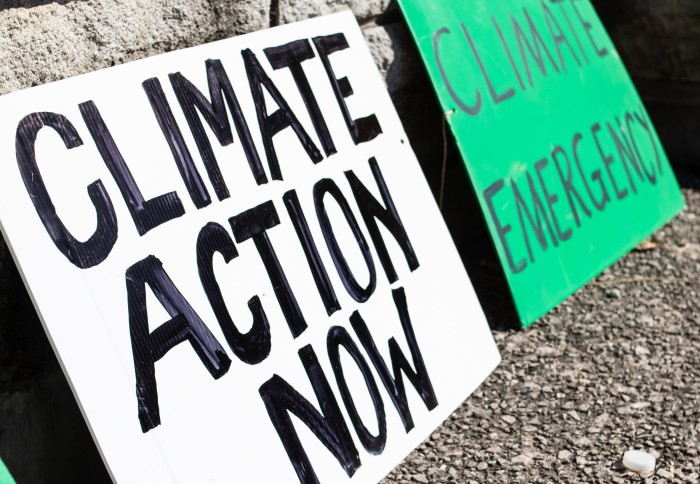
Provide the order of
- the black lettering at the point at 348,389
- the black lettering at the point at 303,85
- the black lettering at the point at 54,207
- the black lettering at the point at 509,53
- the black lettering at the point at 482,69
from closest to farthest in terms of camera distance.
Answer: the black lettering at the point at 54,207, the black lettering at the point at 348,389, the black lettering at the point at 303,85, the black lettering at the point at 482,69, the black lettering at the point at 509,53

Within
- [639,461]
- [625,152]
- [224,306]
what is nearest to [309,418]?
[224,306]

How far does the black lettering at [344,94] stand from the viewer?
2.32m

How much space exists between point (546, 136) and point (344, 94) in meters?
0.92

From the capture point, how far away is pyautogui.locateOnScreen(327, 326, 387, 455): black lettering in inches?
79.0

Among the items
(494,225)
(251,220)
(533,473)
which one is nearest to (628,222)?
(494,225)

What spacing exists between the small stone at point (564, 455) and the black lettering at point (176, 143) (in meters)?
1.02

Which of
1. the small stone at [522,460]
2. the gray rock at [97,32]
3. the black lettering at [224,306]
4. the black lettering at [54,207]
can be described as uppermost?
the gray rock at [97,32]

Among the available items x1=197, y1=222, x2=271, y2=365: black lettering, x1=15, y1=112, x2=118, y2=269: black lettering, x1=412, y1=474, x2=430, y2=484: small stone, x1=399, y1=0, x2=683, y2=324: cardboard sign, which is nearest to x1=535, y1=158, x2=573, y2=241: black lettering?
x1=399, y1=0, x2=683, y2=324: cardboard sign

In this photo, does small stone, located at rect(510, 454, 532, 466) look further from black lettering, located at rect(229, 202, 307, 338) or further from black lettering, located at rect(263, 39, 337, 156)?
black lettering, located at rect(263, 39, 337, 156)

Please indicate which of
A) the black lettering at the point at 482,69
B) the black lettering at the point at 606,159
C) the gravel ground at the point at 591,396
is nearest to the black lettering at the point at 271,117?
the gravel ground at the point at 591,396

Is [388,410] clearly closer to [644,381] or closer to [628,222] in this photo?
[644,381]

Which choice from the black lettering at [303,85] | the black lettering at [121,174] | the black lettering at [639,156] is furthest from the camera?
the black lettering at [639,156]

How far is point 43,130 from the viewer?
1.65 meters

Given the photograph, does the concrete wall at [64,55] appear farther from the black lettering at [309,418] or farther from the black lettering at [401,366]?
the black lettering at [401,366]
